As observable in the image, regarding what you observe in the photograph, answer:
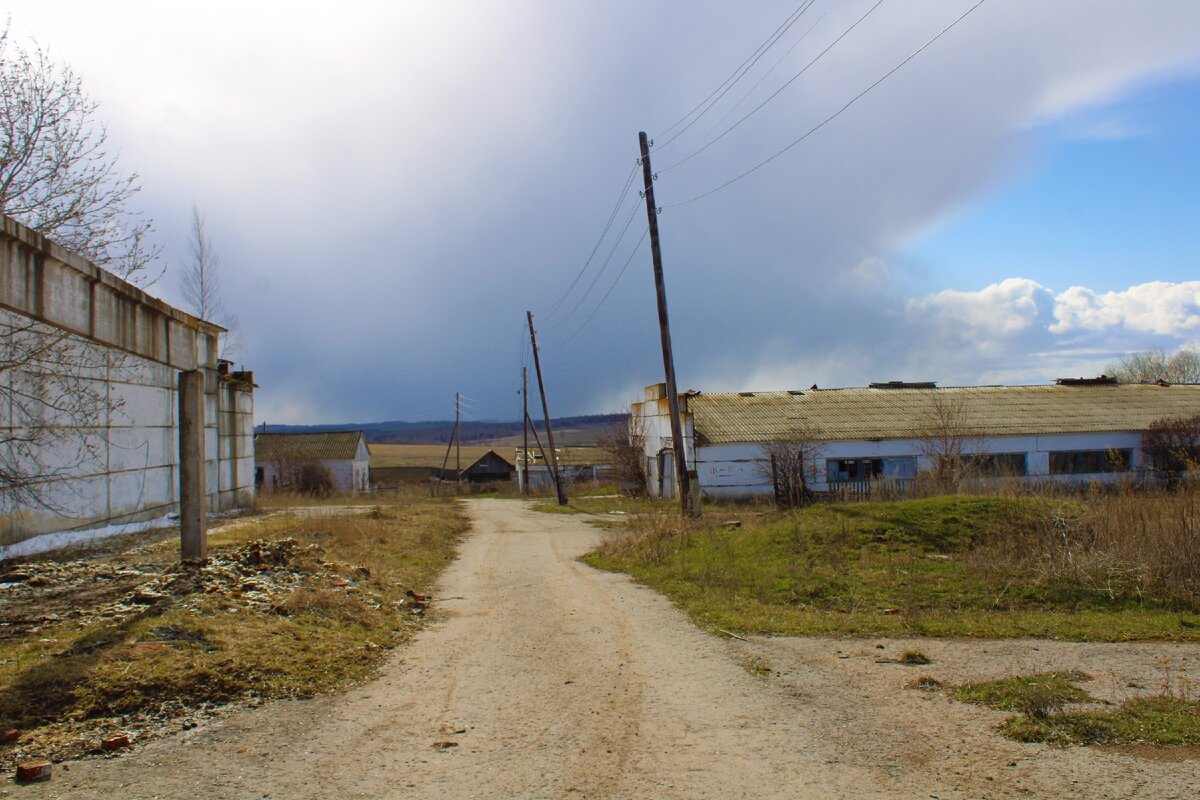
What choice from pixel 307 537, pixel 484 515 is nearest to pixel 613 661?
pixel 307 537

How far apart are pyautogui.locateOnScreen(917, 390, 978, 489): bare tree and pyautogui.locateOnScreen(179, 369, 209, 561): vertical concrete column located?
18.0 metres

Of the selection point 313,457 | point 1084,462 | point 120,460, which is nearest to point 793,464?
point 120,460

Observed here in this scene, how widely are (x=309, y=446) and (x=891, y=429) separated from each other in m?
48.4

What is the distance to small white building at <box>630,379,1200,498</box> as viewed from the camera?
37750mm

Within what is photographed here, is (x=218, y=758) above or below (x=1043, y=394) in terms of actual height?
below

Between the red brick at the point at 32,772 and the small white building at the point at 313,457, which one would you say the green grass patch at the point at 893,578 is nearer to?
the red brick at the point at 32,772

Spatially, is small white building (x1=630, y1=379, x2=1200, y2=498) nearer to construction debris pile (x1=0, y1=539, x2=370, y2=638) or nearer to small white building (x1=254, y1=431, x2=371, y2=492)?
construction debris pile (x1=0, y1=539, x2=370, y2=638)

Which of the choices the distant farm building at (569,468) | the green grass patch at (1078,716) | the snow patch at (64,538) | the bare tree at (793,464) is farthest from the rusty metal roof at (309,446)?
the green grass patch at (1078,716)

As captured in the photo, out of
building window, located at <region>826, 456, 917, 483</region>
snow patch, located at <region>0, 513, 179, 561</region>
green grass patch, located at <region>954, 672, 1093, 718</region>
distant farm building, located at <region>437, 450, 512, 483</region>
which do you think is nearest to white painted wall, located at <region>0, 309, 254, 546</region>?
snow patch, located at <region>0, 513, 179, 561</region>

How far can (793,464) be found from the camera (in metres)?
26.2

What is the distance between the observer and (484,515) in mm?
33750

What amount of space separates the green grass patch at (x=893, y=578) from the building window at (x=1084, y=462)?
28.9 metres

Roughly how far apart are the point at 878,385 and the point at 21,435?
1624 inches

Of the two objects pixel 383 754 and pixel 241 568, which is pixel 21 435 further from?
pixel 383 754
